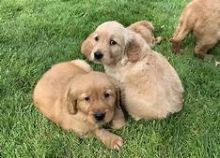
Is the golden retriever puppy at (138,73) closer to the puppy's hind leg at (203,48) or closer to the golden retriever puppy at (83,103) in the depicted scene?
the golden retriever puppy at (83,103)

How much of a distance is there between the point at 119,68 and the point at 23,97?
96 centimetres

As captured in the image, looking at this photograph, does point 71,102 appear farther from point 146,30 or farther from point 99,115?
point 146,30

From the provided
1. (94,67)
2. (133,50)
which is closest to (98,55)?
(133,50)

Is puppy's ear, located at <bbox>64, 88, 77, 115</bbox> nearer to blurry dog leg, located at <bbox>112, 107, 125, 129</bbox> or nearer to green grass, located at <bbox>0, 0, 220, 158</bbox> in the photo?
green grass, located at <bbox>0, 0, 220, 158</bbox>

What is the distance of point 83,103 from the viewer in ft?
15.0

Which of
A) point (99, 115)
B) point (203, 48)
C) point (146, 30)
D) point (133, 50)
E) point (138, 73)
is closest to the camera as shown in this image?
point (99, 115)

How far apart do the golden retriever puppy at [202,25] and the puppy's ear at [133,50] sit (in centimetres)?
122

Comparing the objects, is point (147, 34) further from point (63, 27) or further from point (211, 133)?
point (211, 133)

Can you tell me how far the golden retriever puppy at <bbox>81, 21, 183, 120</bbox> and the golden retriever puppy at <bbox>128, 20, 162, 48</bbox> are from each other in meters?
1.08

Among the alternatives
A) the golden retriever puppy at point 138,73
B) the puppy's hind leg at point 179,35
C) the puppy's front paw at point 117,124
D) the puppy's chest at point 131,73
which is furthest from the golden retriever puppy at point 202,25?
the puppy's front paw at point 117,124

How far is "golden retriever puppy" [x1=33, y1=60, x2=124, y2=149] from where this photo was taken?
15.0ft

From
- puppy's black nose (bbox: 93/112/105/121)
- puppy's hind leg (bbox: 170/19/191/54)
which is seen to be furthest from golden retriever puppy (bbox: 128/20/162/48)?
puppy's black nose (bbox: 93/112/105/121)

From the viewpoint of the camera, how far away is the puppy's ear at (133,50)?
5.11 metres

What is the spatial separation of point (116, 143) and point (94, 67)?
56.4 inches
